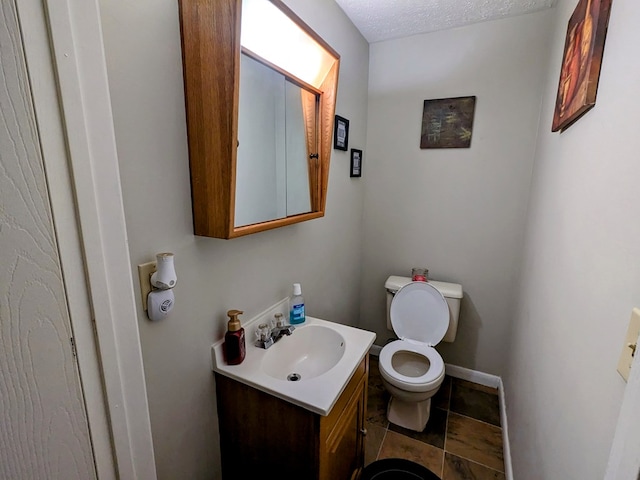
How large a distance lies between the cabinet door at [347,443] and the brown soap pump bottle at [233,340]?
1.42 feet

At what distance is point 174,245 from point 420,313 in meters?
1.63

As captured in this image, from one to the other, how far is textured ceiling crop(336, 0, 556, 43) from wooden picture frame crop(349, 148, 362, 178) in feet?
2.45

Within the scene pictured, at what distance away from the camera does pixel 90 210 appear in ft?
1.66

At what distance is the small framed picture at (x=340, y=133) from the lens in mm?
1734

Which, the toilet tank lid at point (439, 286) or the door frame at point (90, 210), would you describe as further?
the toilet tank lid at point (439, 286)

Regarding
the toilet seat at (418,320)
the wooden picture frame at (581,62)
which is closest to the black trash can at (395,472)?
the toilet seat at (418,320)

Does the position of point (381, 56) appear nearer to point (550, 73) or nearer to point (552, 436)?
point (550, 73)

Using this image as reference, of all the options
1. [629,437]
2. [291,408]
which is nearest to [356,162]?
[291,408]

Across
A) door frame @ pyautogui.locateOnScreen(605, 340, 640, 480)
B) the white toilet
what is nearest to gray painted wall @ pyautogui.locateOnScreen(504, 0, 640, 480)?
door frame @ pyautogui.locateOnScreen(605, 340, 640, 480)

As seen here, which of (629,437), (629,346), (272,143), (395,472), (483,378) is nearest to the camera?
(629,437)

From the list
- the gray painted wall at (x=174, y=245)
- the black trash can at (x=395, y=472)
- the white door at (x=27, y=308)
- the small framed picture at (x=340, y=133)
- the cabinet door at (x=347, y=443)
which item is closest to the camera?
the white door at (x=27, y=308)

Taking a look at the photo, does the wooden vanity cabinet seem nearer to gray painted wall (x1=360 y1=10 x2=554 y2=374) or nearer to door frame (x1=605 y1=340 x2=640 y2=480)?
door frame (x1=605 y1=340 x2=640 y2=480)

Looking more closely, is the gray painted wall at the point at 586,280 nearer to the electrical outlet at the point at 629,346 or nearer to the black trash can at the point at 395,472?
the electrical outlet at the point at 629,346

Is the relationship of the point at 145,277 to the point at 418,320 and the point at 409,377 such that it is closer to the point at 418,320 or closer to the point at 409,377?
the point at 409,377
